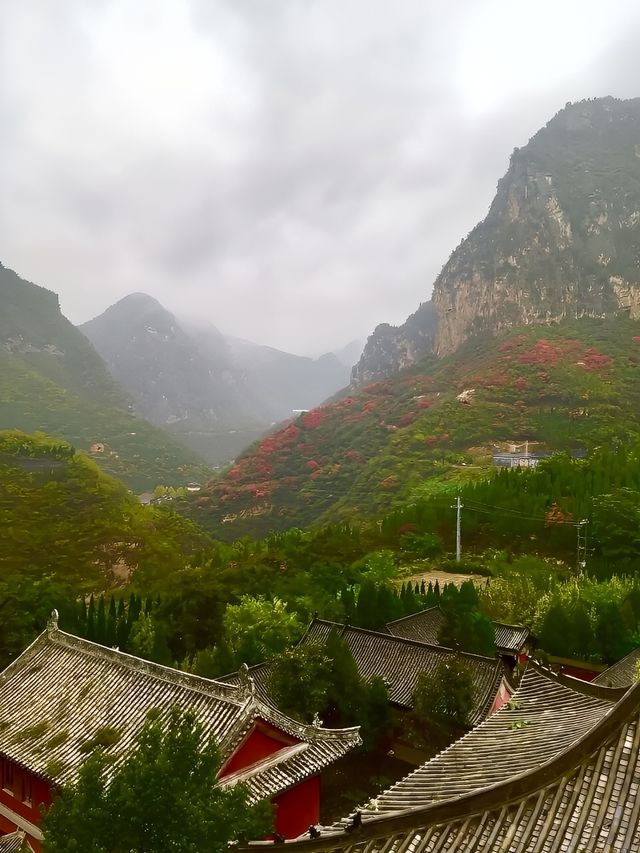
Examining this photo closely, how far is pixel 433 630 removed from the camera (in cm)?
3059

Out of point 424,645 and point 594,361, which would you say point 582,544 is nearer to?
point 424,645

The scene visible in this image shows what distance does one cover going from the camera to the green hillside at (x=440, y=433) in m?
78.4

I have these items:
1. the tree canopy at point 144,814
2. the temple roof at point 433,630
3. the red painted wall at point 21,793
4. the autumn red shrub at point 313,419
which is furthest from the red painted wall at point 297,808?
the autumn red shrub at point 313,419

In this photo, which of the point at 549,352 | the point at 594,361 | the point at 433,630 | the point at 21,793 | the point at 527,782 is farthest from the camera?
the point at 549,352

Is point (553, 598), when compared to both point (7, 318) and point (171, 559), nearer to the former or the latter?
point (171, 559)

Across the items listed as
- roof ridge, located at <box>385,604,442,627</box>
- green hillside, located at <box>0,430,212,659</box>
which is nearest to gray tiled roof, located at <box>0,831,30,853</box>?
roof ridge, located at <box>385,604,442,627</box>

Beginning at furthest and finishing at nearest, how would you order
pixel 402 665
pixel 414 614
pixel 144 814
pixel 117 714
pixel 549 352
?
pixel 549 352 < pixel 414 614 < pixel 402 665 < pixel 117 714 < pixel 144 814

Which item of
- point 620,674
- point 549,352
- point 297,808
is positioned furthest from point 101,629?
point 549,352

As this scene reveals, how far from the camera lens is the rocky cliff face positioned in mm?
120875

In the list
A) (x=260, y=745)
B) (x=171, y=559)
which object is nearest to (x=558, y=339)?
(x=171, y=559)

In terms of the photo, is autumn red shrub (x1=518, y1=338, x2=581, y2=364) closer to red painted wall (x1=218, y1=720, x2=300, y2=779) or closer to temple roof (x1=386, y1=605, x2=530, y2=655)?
temple roof (x1=386, y1=605, x2=530, y2=655)

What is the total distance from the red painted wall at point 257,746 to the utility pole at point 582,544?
126ft

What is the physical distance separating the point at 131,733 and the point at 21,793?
4060 millimetres

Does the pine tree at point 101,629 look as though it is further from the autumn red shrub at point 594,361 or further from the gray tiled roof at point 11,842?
the autumn red shrub at point 594,361
